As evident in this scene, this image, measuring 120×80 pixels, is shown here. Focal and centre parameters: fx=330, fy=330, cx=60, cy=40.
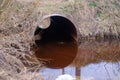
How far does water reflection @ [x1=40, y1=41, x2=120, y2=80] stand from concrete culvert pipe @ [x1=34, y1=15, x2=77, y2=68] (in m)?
0.20

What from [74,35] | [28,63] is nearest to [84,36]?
[74,35]

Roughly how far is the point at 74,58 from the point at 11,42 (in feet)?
6.46

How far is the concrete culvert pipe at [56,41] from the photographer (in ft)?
25.6

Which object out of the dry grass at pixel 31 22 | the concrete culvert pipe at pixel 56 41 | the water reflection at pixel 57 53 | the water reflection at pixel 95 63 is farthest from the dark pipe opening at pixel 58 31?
the water reflection at pixel 95 63

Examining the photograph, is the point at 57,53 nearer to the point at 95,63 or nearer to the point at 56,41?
the point at 95,63

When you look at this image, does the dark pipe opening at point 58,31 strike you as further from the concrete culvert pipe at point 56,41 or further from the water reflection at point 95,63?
the water reflection at point 95,63

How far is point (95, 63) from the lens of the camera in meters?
7.66

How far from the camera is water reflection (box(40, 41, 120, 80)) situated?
255 inches

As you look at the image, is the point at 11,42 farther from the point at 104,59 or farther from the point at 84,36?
the point at 84,36

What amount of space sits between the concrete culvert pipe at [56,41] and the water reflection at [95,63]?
0.66 ft

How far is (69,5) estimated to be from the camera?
9820mm

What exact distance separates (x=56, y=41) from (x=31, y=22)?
5.10ft

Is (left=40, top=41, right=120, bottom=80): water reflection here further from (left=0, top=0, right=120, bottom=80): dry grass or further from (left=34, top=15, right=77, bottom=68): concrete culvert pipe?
(left=0, top=0, right=120, bottom=80): dry grass

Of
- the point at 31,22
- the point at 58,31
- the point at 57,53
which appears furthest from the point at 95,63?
the point at 58,31
